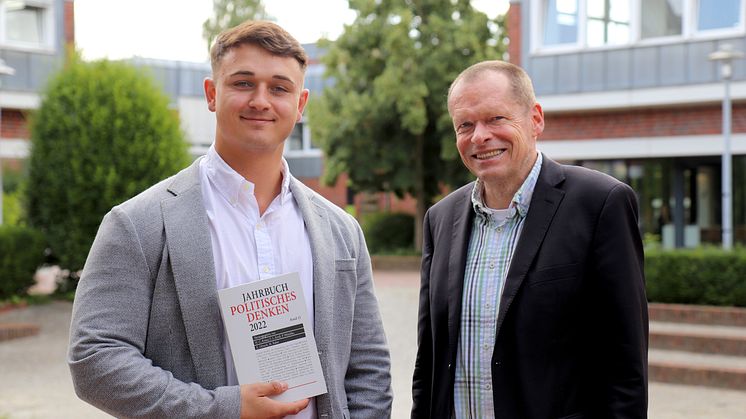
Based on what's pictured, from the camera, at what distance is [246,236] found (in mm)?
2621

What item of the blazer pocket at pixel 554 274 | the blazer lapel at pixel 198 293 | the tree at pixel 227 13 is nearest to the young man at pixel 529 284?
the blazer pocket at pixel 554 274

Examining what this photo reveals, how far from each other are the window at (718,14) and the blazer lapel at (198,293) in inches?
737

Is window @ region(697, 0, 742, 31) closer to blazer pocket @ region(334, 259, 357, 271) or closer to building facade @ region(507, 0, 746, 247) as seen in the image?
building facade @ region(507, 0, 746, 247)

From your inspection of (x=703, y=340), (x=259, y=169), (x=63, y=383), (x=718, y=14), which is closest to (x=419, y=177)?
(x=718, y=14)

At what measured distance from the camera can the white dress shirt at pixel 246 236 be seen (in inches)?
101

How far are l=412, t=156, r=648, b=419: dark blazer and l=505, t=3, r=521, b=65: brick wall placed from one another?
18.6 m

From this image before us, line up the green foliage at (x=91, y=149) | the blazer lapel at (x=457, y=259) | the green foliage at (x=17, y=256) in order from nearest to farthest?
the blazer lapel at (x=457, y=259) → the green foliage at (x=91, y=149) → the green foliage at (x=17, y=256)

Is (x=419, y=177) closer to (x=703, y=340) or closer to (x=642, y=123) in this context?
(x=642, y=123)

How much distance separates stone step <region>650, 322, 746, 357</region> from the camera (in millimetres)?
10180

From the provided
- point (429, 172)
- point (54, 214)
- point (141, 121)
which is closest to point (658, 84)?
point (429, 172)

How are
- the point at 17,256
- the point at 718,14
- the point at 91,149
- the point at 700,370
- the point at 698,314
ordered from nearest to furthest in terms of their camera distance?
1. the point at 700,370
2. the point at 698,314
3. the point at 91,149
4. the point at 17,256
5. the point at 718,14

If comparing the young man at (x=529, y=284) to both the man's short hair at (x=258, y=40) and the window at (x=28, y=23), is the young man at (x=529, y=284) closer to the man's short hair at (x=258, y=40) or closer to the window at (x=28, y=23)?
the man's short hair at (x=258, y=40)

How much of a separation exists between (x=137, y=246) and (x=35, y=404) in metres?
6.85

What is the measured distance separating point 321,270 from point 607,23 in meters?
18.8
